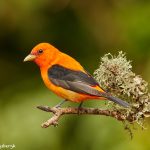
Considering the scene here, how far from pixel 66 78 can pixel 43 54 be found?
0.26 meters

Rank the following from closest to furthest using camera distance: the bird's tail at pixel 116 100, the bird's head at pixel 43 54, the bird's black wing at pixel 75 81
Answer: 1. the bird's tail at pixel 116 100
2. the bird's black wing at pixel 75 81
3. the bird's head at pixel 43 54

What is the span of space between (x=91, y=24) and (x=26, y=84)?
1.43 m

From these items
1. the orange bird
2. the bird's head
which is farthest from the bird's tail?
the bird's head

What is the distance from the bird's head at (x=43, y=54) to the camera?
14.3ft

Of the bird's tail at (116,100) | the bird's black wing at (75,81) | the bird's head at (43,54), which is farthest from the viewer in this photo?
the bird's head at (43,54)

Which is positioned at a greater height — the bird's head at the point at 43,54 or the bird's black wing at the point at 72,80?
the bird's head at the point at 43,54

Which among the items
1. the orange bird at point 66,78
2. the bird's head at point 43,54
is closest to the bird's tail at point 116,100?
the orange bird at point 66,78

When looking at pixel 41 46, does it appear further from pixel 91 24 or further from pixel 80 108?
pixel 91 24

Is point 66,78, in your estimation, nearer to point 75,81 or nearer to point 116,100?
point 75,81

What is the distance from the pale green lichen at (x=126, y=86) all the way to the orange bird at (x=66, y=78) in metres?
0.05

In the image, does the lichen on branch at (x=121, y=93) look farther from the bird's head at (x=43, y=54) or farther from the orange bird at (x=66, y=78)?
the bird's head at (x=43, y=54)

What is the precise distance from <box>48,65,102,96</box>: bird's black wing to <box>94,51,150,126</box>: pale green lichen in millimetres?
88

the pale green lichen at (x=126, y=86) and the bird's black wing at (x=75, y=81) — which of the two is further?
the bird's black wing at (x=75, y=81)

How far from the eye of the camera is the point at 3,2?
866 cm
